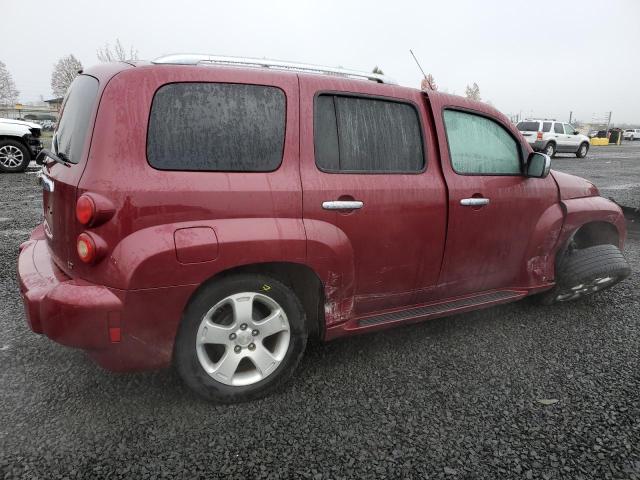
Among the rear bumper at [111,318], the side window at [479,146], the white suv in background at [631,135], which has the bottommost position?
the rear bumper at [111,318]

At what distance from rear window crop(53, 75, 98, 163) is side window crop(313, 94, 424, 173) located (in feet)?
3.74

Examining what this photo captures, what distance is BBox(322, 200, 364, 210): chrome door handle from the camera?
2.44 meters

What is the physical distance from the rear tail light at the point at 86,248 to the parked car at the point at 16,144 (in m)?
10.9

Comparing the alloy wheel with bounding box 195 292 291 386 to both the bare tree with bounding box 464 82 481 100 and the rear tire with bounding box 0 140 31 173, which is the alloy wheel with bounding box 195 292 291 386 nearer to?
the rear tire with bounding box 0 140 31 173

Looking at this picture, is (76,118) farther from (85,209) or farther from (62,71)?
(62,71)

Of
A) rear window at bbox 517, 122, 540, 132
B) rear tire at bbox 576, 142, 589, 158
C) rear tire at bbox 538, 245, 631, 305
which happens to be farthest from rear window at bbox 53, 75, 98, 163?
rear tire at bbox 576, 142, 589, 158

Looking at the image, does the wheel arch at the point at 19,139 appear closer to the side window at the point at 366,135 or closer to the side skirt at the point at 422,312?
the side window at the point at 366,135

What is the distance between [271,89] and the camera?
239 cm

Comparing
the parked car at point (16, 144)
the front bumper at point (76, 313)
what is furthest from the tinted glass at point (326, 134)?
the parked car at point (16, 144)

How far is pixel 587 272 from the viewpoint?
11.5 feet

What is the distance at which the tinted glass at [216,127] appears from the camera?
2.15m

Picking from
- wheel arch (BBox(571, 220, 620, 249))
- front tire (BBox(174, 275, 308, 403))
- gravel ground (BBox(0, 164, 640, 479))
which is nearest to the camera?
gravel ground (BBox(0, 164, 640, 479))

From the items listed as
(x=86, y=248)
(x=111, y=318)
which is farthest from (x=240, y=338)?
(x=86, y=248)

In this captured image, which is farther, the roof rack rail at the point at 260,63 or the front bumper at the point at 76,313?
the roof rack rail at the point at 260,63
